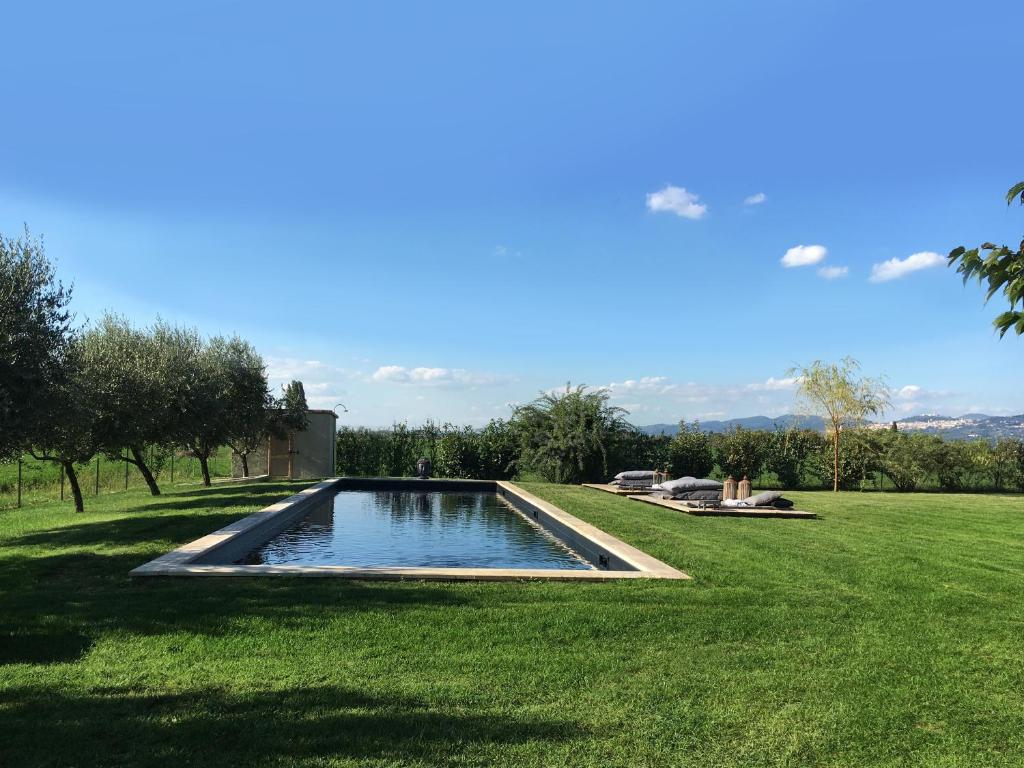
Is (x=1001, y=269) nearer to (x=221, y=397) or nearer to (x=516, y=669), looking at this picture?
(x=516, y=669)

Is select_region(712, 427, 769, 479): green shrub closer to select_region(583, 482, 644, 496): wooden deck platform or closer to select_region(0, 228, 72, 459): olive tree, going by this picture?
select_region(583, 482, 644, 496): wooden deck platform

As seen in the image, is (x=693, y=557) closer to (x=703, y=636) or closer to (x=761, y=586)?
(x=761, y=586)

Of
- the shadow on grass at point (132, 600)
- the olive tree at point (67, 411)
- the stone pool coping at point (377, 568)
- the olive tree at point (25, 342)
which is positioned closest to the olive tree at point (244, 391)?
the olive tree at point (67, 411)

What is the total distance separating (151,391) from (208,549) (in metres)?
8.00

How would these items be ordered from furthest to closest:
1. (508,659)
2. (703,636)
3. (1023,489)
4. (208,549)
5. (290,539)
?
(1023,489) → (290,539) → (208,549) → (703,636) → (508,659)

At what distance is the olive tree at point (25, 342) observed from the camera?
8656 millimetres

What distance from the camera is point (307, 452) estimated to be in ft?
82.8

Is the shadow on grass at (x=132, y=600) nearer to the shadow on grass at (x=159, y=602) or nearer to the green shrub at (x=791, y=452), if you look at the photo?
the shadow on grass at (x=159, y=602)

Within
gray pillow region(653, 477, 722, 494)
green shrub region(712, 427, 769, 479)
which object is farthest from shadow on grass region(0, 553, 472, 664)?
green shrub region(712, 427, 769, 479)

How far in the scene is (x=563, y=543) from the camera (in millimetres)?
11055

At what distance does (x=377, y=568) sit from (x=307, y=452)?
19.4m

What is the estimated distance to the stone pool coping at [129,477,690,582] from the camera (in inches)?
255

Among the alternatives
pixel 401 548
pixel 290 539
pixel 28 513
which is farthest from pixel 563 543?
pixel 28 513

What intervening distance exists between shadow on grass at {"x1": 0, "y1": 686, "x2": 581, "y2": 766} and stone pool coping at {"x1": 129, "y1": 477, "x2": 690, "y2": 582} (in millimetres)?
2839
